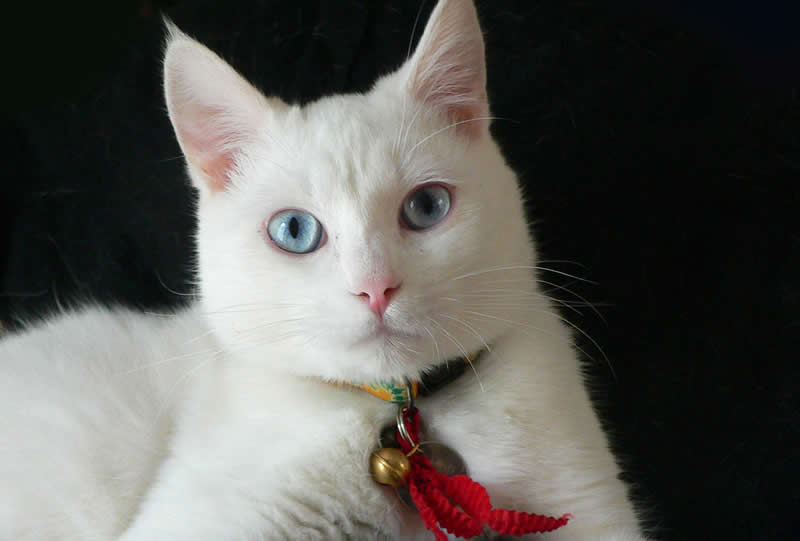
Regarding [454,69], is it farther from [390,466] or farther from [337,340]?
[390,466]

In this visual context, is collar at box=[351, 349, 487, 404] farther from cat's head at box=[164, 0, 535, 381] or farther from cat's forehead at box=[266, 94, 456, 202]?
cat's forehead at box=[266, 94, 456, 202]

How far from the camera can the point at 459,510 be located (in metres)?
1.05

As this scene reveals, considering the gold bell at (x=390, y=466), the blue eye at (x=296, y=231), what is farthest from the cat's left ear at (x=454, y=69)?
the gold bell at (x=390, y=466)

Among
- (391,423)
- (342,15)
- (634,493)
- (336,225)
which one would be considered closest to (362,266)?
(336,225)

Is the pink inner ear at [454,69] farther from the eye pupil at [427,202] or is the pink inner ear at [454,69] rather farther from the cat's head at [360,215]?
the eye pupil at [427,202]

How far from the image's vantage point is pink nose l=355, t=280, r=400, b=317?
0.95 metres

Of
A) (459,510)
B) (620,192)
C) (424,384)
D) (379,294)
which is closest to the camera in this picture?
(379,294)

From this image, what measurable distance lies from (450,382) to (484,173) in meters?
0.34

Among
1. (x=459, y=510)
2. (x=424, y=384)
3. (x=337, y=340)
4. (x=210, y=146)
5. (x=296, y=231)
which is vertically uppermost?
(x=210, y=146)

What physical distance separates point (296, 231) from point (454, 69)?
1.31ft

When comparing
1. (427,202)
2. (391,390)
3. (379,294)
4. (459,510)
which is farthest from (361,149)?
(459,510)

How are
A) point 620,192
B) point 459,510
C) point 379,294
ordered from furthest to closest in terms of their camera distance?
point 620,192 → point 459,510 → point 379,294

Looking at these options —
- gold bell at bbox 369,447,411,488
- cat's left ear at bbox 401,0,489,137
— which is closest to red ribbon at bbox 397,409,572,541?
gold bell at bbox 369,447,411,488

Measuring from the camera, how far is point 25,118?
6.74 ft
